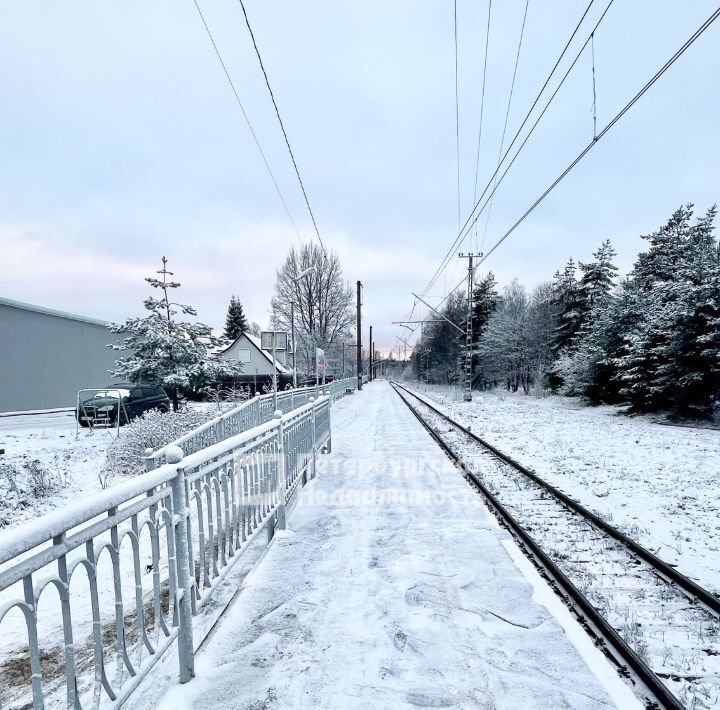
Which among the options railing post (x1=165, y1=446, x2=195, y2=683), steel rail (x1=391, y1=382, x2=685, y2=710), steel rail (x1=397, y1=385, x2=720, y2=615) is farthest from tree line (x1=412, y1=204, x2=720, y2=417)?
railing post (x1=165, y1=446, x2=195, y2=683)

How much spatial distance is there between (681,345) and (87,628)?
2006cm

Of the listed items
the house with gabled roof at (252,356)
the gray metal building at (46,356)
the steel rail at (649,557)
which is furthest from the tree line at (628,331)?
the gray metal building at (46,356)

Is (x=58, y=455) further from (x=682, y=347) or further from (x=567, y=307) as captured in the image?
(x=567, y=307)

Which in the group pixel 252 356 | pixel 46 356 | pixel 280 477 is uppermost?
pixel 252 356

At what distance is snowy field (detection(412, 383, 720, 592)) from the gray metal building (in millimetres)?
20666

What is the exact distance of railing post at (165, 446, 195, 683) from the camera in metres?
2.54

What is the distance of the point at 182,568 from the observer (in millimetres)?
2609

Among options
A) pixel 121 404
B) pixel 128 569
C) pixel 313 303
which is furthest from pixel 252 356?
pixel 128 569

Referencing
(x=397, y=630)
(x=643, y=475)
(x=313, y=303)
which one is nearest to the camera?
(x=397, y=630)

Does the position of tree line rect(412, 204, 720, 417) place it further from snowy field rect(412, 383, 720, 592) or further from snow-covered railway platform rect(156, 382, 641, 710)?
snow-covered railway platform rect(156, 382, 641, 710)

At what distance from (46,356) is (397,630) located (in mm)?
25154

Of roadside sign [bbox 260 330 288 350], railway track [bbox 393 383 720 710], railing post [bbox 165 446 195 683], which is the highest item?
roadside sign [bbox 260 330 288 350]

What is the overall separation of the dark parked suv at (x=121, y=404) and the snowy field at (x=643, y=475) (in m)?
11.7

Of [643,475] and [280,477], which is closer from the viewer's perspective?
[280,477]
